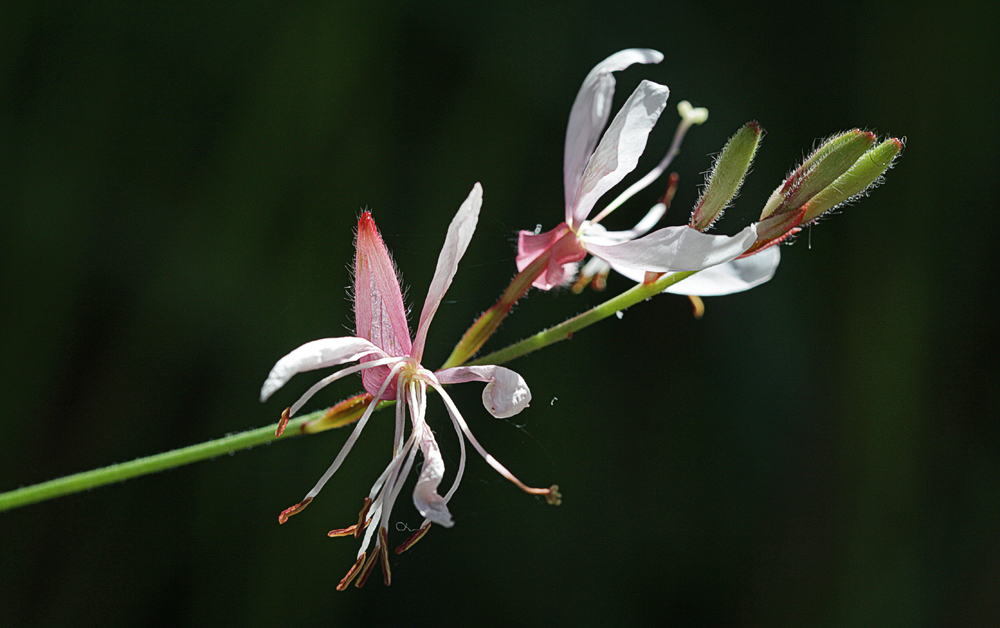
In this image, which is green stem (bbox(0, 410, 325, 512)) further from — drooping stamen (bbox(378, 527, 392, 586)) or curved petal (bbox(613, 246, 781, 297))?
curved petal (bbox(613, 246, 781, 297))

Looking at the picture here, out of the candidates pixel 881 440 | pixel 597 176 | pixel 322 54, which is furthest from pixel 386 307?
pixel 881 440

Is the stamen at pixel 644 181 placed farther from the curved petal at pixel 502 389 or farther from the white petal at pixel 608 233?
the curved petal at pixel 502 389

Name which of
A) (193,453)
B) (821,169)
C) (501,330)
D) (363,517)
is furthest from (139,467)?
(501,330)

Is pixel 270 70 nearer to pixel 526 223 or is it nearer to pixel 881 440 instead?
pixel 526 223

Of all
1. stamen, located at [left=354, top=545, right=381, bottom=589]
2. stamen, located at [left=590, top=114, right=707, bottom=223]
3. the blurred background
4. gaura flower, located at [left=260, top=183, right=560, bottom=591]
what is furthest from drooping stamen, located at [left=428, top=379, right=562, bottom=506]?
the blurred background

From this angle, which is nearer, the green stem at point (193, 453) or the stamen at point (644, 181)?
the green stem at point (193, 453)

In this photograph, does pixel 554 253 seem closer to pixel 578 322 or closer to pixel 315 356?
pixel 578 322

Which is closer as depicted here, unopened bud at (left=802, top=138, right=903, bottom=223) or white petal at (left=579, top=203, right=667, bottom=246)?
unopened bud at (left=802, top=138, right=903, bottom=223)

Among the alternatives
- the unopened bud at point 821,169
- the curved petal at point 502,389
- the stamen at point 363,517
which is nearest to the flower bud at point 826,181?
the unopened bud at point 821,169
